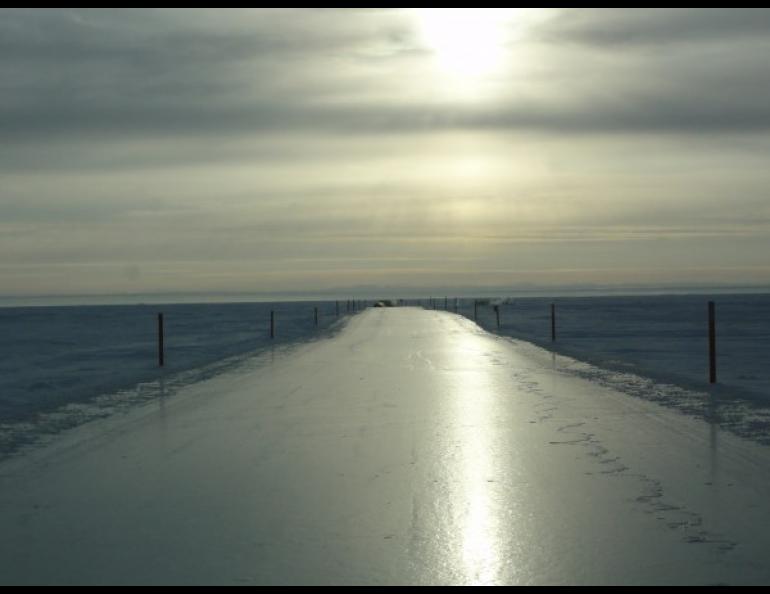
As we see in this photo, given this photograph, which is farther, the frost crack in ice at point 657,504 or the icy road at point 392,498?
the frost crack in ice at point 657,504

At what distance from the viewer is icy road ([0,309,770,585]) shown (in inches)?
198

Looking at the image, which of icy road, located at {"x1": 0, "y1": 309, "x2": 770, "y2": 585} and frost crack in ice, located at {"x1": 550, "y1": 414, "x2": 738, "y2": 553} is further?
frost crack in ice, located at {"x1": 550, "y1": 414, "x2": 738, "y2": 553}

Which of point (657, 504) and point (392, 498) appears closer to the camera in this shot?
point (657, 504)

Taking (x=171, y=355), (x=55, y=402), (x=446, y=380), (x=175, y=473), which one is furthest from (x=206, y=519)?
(x=171, y=355)

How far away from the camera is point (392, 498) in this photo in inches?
268

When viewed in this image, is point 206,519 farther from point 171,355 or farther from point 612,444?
point 171,355

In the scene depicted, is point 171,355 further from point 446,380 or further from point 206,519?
point 206,519

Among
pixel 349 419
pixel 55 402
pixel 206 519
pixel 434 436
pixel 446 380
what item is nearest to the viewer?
pixel 206 519

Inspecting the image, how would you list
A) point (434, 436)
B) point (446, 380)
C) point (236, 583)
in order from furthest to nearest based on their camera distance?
point (446, 380) → point (434, 436) → point (236, 583)

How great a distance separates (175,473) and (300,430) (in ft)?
9.11

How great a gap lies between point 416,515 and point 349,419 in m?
5.25

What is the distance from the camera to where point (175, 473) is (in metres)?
7.89

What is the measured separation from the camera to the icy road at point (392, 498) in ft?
16.5

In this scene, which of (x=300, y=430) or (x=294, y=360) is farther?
(x=294, y=360)
